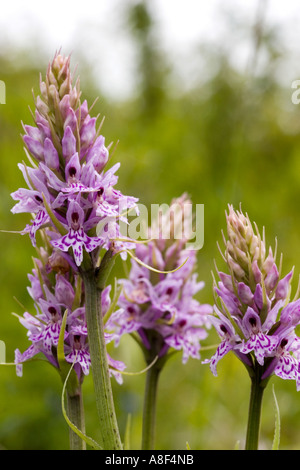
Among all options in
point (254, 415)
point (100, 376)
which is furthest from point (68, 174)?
point (254, 415)

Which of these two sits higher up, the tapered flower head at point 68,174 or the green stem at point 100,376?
the tapered flower head at point 68,174

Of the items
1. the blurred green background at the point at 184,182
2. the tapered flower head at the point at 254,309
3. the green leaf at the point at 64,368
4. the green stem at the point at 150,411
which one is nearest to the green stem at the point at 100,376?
the green leaf at the point at 64,368

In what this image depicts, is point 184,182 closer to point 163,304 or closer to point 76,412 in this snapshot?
point 163,304

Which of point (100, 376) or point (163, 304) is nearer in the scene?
point (100, 376)

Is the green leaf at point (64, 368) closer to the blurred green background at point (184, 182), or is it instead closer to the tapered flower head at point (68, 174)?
the tapered flower head at point (68, 174)

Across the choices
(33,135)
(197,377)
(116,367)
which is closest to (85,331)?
(116,367)

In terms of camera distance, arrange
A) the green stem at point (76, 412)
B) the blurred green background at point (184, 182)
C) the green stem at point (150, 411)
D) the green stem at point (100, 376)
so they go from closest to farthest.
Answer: the green stem at point (100, 376) → the green stem at point (76, 412) → the green stem at point (150, 411) → the blurred green background at point (184, 182)
